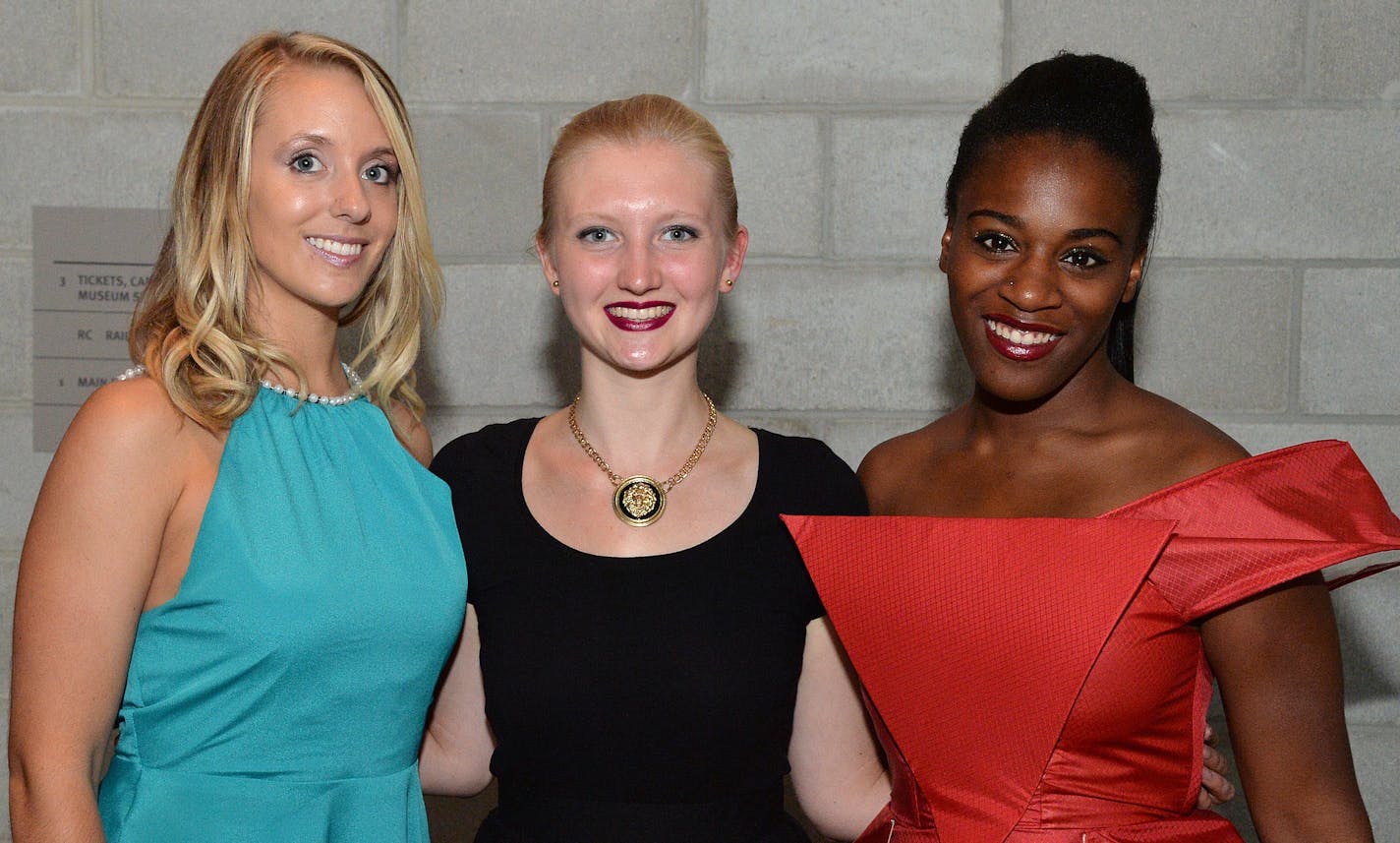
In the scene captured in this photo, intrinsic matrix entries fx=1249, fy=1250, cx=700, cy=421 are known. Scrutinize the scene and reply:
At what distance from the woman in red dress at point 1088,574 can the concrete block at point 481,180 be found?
1065mm

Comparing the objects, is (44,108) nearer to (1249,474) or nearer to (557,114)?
(557,114)

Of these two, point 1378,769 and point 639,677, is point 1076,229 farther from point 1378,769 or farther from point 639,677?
point 1378,769

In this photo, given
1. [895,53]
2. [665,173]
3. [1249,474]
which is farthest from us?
[895,53]

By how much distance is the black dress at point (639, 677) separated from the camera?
1436 mm

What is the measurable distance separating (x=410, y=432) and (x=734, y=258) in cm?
49

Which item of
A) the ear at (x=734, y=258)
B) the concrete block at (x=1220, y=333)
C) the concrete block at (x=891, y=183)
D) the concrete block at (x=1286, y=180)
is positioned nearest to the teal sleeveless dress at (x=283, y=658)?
the ear at (x=734, y=258)

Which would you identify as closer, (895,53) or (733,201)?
(733,201)

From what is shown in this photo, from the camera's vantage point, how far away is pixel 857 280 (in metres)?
2.28

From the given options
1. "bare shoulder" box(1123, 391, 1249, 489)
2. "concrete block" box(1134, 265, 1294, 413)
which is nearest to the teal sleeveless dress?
"bare shoulder" box(1123, 391, 1249, 489)

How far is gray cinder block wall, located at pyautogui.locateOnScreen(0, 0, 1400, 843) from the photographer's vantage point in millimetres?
2219

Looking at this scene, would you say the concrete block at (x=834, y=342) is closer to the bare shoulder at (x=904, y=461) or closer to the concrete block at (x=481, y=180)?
the concrete block at (x=481, y=180)

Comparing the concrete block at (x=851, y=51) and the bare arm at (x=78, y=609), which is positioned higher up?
the concrete block at (x=851, y=51)

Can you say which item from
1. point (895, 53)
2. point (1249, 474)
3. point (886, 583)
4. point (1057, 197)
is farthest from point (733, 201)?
point (895, 53)

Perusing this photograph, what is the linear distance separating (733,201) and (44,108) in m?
1.48
